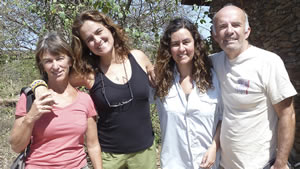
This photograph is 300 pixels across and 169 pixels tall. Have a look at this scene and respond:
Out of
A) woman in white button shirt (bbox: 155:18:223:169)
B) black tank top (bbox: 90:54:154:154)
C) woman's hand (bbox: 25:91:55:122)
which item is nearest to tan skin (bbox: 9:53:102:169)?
woman's hand (bbox: 25:91:55:122)

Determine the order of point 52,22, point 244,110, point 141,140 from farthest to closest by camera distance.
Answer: point 52,22 → point 141,140 → point 244,110

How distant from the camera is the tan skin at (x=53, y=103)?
61.6 inches

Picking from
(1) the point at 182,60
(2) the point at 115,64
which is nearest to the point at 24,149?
(2) the point at 115,64

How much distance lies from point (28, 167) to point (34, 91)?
19.9 inches

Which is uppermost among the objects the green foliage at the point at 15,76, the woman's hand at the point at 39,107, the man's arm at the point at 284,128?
the woman's hand at the point at 39,107

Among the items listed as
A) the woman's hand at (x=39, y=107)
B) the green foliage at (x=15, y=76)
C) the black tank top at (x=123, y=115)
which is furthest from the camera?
the green foliage at (x=15, y=76)

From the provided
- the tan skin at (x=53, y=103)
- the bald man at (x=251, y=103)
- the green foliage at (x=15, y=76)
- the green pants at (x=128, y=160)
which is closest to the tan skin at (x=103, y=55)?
the tan skin at (x=53, y=103)

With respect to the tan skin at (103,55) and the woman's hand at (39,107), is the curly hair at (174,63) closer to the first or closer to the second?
the tan skin at (103,55)

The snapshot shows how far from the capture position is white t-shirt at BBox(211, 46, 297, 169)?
1685 millimetres

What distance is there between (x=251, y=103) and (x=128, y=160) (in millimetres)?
1069

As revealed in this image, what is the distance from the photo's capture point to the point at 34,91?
1.66 meters

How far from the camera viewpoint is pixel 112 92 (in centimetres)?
197

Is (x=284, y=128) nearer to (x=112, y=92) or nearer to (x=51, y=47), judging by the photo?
(x=112, y=92)

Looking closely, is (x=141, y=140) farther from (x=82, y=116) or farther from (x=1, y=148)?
(x=1, y=148)
